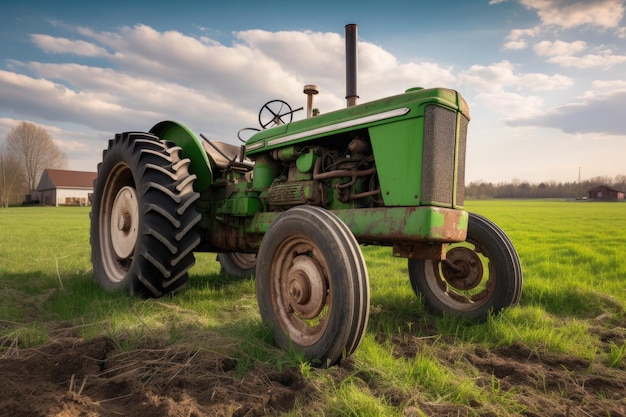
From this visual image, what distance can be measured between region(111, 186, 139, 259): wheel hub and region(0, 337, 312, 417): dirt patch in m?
1.79

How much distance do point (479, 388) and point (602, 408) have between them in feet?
1.70

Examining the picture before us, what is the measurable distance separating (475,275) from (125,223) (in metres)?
3.32

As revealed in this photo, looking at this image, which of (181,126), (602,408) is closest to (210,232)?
(181,126)

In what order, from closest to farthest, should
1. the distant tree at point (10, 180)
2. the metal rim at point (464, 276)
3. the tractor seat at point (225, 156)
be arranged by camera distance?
the metal rim at point (464, 276), the tractor seat at point (225, 156), the distant tree at point (10, 180)

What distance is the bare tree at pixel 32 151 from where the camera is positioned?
50.3 meters

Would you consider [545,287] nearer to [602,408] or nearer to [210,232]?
[602,408]

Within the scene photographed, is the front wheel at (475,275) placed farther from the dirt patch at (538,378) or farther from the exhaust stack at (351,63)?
the exhaust stack at (351,63)

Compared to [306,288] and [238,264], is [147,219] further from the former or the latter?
[238,264]

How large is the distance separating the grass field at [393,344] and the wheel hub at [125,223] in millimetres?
489

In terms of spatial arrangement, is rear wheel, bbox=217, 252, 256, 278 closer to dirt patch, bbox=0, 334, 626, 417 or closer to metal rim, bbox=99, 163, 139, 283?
metal rim, bbox=99, 163, 139, 283

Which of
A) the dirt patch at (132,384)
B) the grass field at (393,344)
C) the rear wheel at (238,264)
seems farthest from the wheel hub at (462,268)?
the rear wheel at (238,264)

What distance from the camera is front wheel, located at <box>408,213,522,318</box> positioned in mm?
3244

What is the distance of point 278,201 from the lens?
3.44m

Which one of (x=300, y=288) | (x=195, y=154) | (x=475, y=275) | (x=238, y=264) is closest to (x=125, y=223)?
(x=195, y=154)
